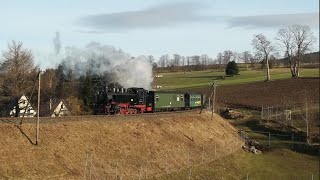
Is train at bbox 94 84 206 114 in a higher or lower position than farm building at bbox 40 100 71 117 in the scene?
higher

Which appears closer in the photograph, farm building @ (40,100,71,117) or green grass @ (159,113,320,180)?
green grass @ (159,113,320,180)

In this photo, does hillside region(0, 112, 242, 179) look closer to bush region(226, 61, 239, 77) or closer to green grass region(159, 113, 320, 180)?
green grass region(159, 113, 320, 180)

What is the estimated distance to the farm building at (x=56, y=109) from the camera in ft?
217

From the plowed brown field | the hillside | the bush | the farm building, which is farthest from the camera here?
the bush

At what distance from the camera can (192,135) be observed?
50.5 metres

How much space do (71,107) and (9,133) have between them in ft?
108

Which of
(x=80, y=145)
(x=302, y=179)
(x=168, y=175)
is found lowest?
(x=302, y=179)

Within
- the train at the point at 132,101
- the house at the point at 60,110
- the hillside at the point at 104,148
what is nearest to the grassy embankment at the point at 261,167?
the hillside at the point at 104,148

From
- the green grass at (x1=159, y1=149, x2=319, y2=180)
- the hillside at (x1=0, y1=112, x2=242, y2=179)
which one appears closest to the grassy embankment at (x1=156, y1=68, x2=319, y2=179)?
the green grass at (x1=159, y1=149, x2=319, y2=180)

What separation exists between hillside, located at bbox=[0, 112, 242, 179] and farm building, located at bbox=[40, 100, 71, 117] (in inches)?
773

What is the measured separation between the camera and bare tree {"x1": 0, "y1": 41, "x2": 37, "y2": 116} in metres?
61.2

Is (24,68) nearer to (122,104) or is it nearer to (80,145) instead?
(122,104)

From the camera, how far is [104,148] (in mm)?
37250

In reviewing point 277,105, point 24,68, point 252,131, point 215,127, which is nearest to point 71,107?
point 24,68
